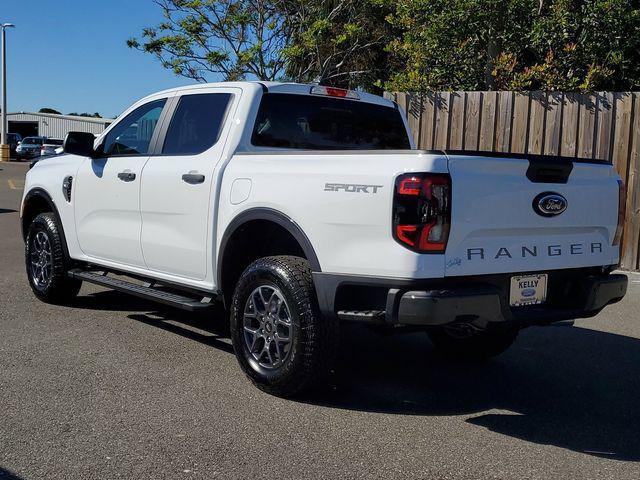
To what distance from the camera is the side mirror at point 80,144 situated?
639cm

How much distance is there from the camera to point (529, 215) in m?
4.27

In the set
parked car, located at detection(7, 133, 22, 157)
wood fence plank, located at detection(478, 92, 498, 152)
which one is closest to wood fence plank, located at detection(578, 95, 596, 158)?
wood fence plank, located at detection(478, 92, 498, 152)

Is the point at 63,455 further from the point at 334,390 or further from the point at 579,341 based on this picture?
the point at 579,341

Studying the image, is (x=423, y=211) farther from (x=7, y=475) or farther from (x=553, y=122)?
(x=553, y=122)

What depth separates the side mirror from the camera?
6395 millimetres

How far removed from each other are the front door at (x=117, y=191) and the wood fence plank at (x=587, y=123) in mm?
5560

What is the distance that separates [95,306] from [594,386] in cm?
441

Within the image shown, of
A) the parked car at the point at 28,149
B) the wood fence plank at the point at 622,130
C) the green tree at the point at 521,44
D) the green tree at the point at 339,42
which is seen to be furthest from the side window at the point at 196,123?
the parked car at the point at 28,149

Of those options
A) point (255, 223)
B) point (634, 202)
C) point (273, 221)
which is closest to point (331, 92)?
point (255, 223)

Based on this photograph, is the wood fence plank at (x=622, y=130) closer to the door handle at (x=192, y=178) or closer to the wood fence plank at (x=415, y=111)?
the wood fence plank at (x=415, y=111)

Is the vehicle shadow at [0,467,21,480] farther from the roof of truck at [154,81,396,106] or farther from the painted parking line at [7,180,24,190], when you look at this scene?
the painted parking line at [7,180,24,190]

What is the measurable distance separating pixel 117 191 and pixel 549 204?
11.2 feet

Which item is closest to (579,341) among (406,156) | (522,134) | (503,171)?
(503,171)

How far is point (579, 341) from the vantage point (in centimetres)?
644
